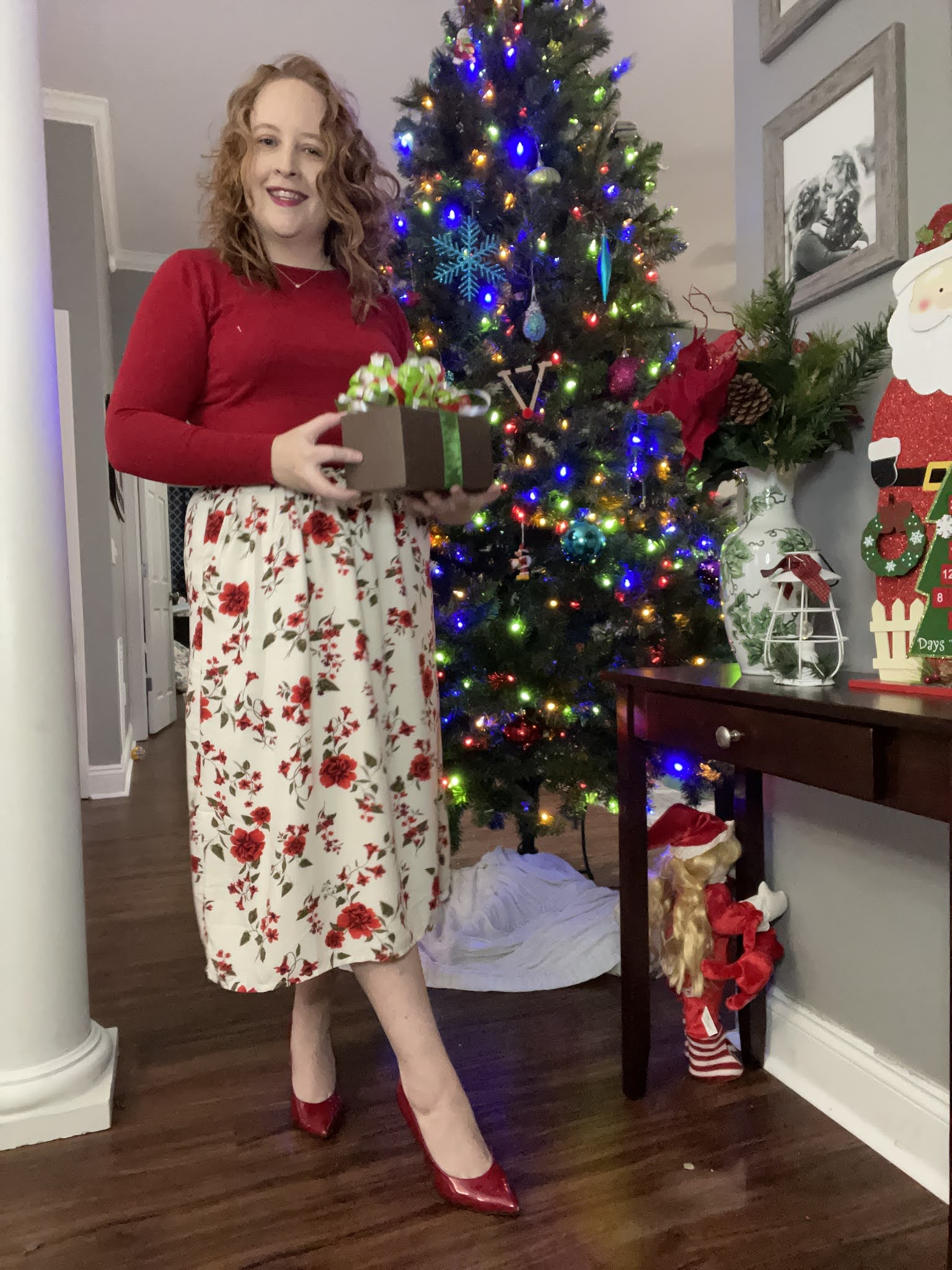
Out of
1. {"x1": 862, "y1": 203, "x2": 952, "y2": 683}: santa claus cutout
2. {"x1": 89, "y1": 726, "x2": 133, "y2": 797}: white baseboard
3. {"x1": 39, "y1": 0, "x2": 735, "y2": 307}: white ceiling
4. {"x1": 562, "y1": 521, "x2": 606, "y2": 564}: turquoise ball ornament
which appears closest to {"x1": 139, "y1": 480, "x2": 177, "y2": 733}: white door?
{"x1": 89, "y1": 726, "x2": 133, "y2": 797}: white baseboard

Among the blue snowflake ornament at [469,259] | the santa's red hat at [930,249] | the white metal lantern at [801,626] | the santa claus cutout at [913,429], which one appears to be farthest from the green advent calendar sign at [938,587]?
the blue snowflake ornament at [469,259]

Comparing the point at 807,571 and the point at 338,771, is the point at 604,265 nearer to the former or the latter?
the point at 807,571

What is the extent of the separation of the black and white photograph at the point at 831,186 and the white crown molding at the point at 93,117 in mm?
3274

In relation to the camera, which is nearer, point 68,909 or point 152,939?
point 68,909

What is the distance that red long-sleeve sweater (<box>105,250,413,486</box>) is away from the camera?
108cm

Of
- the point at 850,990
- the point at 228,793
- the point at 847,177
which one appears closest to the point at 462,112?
the point at 847,177

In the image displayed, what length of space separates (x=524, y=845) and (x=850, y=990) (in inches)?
45.0

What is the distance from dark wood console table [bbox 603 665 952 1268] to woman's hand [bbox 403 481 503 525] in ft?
1.24

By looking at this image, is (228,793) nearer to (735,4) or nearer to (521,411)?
(521,411)

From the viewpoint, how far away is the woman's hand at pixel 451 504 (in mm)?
1167

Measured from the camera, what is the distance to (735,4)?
166 cm

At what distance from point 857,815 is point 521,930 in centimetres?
96

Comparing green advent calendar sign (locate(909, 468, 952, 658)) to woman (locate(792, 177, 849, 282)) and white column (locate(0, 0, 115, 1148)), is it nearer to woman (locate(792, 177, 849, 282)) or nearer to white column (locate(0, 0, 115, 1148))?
woman (locate(792, 177, 849, 282))

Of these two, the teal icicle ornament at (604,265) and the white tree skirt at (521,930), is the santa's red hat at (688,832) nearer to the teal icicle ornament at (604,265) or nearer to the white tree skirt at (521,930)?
the white tree skirt at (521,930)
